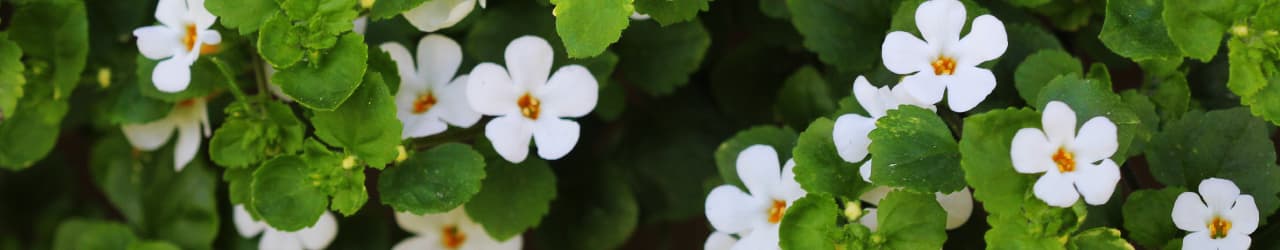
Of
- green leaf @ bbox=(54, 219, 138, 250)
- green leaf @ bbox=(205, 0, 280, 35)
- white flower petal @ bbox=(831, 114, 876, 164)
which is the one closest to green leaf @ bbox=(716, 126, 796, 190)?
white flower petal @ bbox=(831, 114, 876, 164)

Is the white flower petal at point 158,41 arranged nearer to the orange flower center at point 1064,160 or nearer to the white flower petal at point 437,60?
the white flower petal at point 437,60

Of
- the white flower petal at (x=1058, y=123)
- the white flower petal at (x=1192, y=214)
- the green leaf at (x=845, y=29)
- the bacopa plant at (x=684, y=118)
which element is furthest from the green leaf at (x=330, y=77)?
the white flower petal at (x=1192, y=214)

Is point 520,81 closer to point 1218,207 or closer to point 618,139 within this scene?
point 618,139

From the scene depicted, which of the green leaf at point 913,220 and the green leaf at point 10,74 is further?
the green leaf at point 10,74

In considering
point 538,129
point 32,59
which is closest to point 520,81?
point 538,129

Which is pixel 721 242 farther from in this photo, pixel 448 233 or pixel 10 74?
pixel 10 74

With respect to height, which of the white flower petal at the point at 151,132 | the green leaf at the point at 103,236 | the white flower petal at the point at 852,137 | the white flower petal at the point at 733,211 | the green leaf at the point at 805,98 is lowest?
the green leaf at the point at 103,236

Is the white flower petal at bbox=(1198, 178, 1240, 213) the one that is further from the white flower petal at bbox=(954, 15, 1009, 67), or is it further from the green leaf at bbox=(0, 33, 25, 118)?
the green leaf at bbox=(0, 33, 25, 118)
